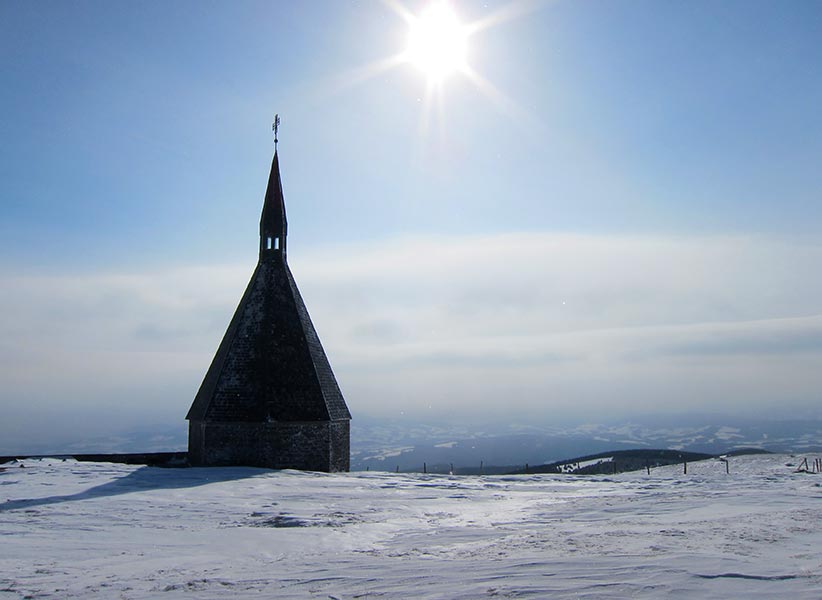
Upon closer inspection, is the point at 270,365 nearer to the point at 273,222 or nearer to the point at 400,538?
the point at 273,222

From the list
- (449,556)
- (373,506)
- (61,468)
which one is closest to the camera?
(449,556)

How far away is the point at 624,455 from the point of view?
48.4 m

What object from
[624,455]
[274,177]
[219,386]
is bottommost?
[624,455]

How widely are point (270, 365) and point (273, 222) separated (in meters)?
6.81

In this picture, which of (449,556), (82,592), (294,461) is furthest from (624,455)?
(82,592)

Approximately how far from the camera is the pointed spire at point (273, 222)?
2606 centimetres

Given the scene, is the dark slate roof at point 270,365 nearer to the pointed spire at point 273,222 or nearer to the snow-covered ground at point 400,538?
the pointed spire at point 273,222

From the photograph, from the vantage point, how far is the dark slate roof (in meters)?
22.0

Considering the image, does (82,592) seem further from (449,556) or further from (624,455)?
(624,455)

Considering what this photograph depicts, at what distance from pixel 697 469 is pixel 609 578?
23.2 metres

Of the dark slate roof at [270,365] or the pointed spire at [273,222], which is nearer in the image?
the dark slate roof at [270,365]

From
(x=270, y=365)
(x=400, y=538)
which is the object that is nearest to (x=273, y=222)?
(x=270, y=365)

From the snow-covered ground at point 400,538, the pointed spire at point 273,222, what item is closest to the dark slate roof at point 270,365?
the pointed spire at point 273,222

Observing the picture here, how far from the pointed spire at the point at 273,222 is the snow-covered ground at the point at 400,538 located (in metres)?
10.4
